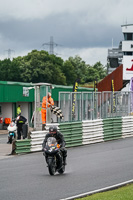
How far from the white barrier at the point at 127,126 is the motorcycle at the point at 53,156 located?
45.2 ft

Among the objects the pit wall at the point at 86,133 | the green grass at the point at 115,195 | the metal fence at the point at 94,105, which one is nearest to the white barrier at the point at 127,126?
the pit wall at the point at 86,133

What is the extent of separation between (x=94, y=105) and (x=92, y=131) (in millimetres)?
1606

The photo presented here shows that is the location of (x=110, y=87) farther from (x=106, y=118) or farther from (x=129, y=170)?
(x=129, y=170)

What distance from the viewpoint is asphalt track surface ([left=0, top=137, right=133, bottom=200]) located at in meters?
10.1

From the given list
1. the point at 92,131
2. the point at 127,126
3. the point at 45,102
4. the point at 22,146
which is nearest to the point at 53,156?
the point at 22,146

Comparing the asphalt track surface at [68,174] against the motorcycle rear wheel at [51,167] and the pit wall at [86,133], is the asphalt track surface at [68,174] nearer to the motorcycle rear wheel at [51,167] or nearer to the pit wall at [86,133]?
the motorcycle rear wheel at [51,167]

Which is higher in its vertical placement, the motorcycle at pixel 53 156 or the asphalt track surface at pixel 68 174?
the motorcycle at pixel 53 156

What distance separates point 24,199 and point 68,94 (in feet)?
43.9

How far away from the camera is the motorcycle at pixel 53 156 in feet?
41.2

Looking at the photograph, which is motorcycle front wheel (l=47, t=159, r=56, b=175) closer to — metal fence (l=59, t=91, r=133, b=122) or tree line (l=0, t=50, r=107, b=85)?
metal fence (l=59, t=91, r=133, b=122)

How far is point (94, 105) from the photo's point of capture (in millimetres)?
24594

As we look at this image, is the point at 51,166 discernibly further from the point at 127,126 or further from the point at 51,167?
the point at 127,126

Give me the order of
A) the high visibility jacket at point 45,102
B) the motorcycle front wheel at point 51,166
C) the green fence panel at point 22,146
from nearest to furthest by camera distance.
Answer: the motorcycle front wheel at point 51,166, the green fence panel at point 22,146, the high visibility jacket at point 45,102

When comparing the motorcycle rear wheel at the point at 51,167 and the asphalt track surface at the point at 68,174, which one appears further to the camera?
the motorcycle rear wheel at the point at 51,167
